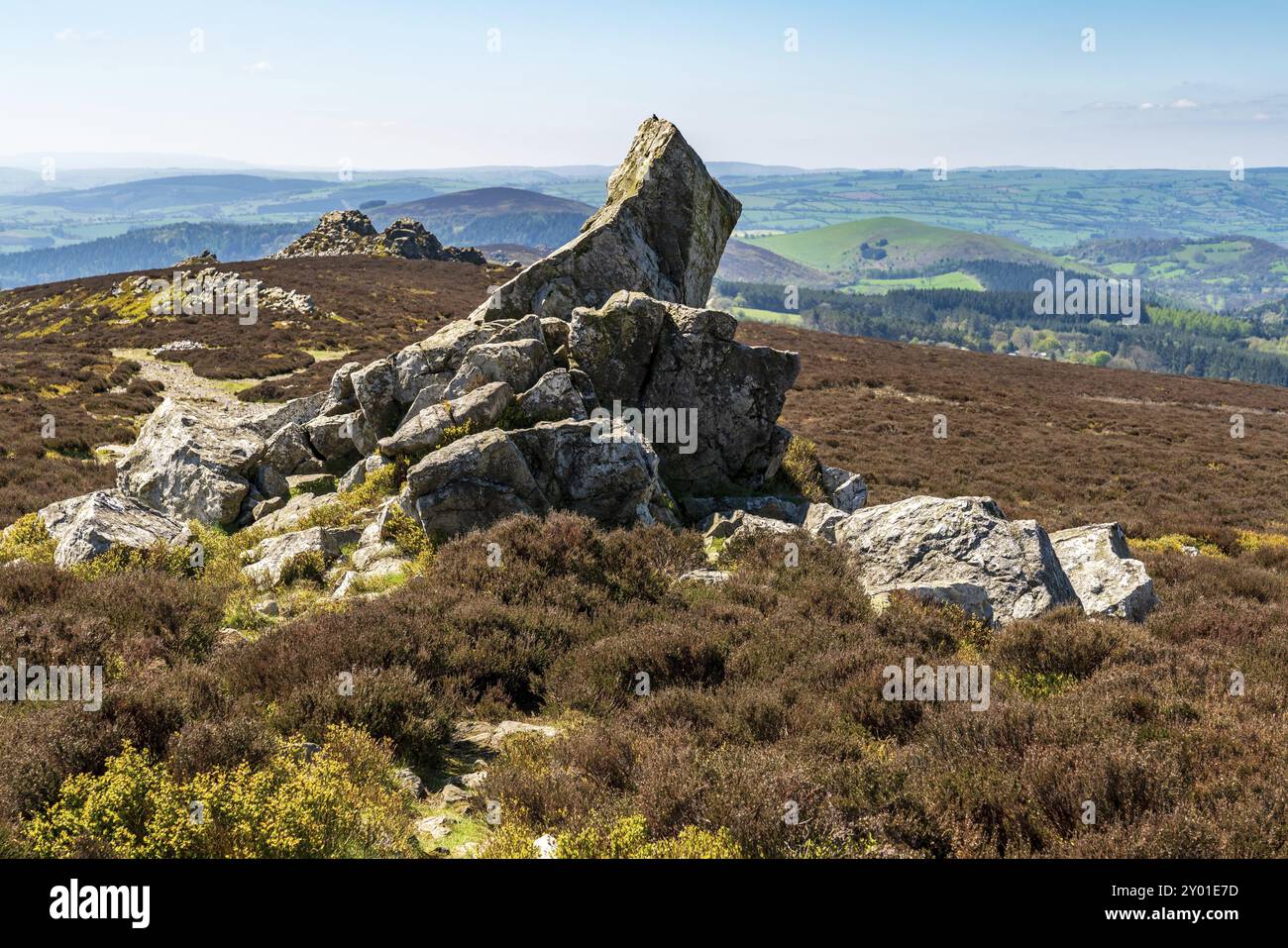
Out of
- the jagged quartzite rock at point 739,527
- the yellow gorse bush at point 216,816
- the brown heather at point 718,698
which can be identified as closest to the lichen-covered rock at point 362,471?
the brown heather at point 718,698

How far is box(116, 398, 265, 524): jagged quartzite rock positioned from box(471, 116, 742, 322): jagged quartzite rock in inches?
275

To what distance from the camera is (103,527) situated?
11758 mm

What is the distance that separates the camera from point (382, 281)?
256 ft

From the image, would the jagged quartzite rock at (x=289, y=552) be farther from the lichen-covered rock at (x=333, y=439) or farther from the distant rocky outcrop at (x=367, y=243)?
the distant rocky outcrop at (x=367, y=243)

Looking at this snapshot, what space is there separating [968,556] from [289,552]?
1100cm

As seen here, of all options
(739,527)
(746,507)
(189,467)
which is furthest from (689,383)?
(189,467)

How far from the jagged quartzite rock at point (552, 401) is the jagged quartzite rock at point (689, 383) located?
1452 mm

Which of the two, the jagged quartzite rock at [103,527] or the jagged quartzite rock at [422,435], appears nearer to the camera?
the jagged quartzite rock at [103,527]

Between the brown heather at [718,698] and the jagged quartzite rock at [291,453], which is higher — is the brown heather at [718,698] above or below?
below

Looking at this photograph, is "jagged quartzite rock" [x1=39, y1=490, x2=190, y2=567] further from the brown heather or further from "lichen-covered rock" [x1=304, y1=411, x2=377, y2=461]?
"lichen-covered rock" [x1=304, y1=411, x2=377, y2=461]

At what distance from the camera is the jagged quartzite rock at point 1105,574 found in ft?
35.9

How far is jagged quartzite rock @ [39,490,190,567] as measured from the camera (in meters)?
11.3

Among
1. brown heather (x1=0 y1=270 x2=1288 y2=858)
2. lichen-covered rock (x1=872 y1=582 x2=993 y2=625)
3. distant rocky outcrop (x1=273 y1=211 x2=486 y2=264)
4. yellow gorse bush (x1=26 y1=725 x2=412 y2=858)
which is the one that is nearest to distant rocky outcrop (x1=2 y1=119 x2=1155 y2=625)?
lichen-covered rock (x1=872 y1=582 x2=993 y2=625)
